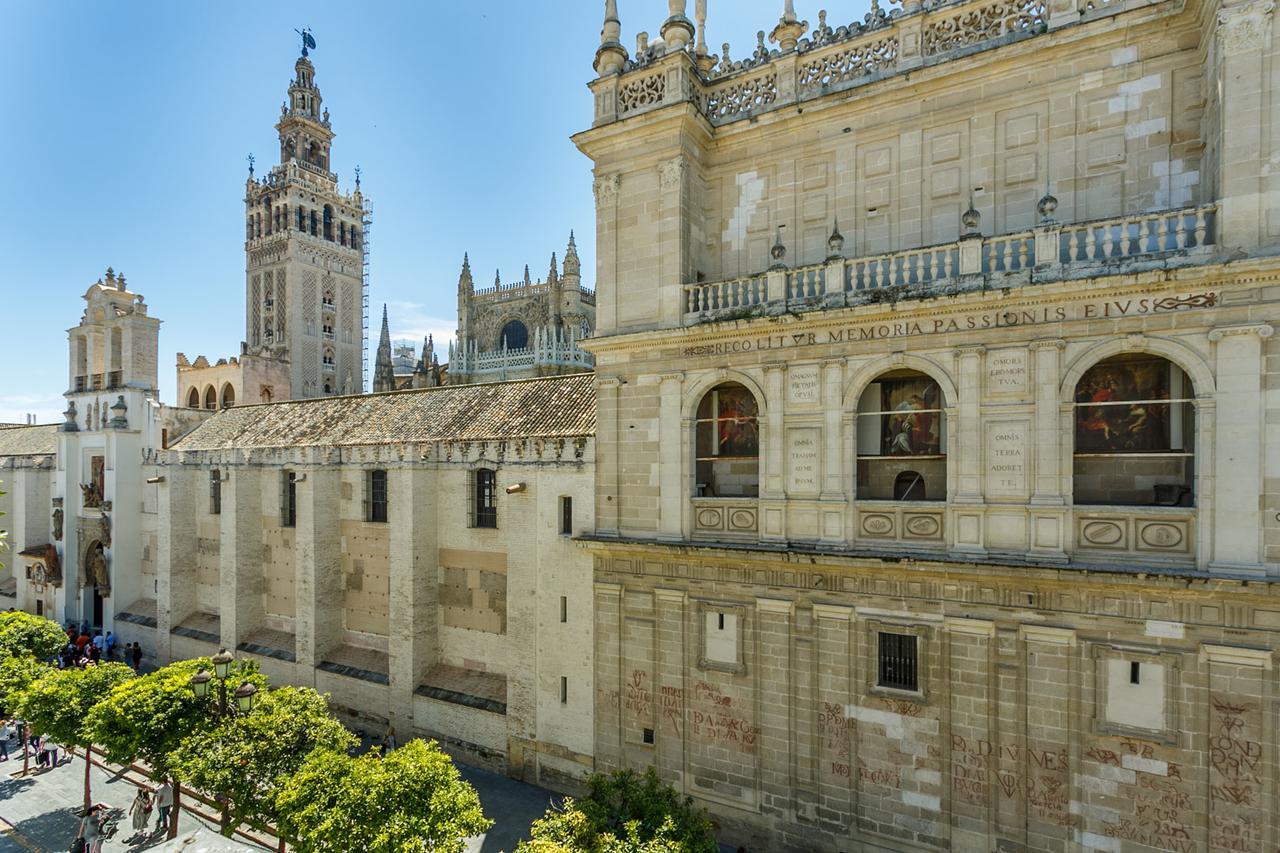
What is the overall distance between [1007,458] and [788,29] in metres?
10.8

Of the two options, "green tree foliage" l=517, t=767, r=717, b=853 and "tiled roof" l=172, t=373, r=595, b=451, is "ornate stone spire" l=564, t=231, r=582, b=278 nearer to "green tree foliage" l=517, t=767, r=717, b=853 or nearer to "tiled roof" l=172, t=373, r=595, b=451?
"tiled roof" l=172, t=373, r=595, b=451

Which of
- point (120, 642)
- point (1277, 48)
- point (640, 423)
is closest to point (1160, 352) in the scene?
point (1277, 48)

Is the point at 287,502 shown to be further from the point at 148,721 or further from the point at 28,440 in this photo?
the point at 28,440

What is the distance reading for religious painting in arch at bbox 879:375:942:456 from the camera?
43.1 feet

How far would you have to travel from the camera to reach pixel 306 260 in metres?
65.1

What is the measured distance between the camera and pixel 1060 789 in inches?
445

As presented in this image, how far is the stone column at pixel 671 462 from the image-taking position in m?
15.0

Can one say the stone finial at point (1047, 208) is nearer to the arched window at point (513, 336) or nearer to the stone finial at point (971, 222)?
the stone finial at point (971, 222)

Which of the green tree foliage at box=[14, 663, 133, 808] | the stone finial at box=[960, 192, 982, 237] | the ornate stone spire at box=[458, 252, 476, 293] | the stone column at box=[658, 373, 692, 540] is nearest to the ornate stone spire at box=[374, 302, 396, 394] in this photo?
the ornate stone spire at box=[458, 252, 476, 293]

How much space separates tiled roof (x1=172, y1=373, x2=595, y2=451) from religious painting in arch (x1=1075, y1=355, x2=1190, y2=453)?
11.3 metres

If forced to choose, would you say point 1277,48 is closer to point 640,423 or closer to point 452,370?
point 640,423

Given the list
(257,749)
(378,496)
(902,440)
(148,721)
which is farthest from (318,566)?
(902,440)

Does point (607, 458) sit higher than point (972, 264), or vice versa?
point (972, 264)

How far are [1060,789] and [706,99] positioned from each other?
1653 centimetres
